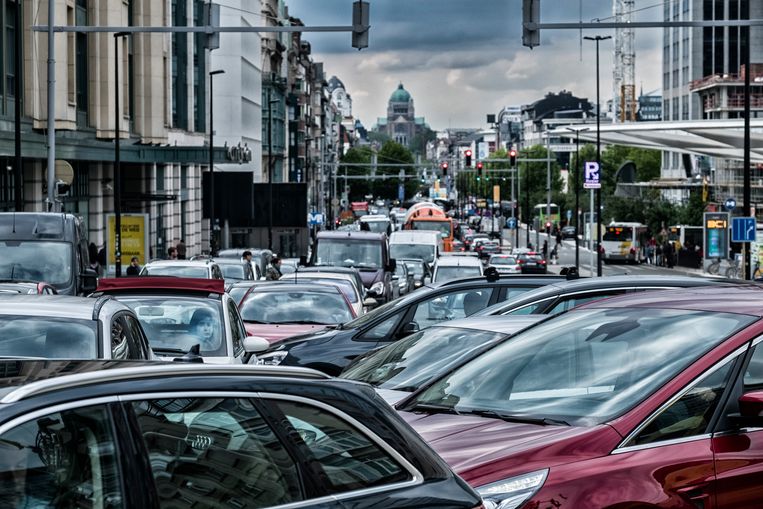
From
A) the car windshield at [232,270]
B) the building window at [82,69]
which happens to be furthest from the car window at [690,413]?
the building window at [82,69]

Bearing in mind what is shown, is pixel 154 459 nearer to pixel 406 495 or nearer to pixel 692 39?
pixel 406 495

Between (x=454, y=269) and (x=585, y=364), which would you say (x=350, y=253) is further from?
(x=585, y=364)

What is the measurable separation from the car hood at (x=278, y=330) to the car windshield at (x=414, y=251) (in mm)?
30218

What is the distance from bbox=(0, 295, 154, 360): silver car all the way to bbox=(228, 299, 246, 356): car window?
3.83 m

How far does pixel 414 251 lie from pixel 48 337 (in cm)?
3981

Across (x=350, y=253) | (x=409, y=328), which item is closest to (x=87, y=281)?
(x=409, y=328)

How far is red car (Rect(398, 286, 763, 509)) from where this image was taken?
5.81 metres

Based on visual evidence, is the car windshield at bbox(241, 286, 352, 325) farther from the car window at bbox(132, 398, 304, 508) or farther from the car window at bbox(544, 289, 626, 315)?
the car window at bbox(132, 398, 304, 508)

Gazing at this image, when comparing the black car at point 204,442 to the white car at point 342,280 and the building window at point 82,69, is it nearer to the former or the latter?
the white car at point 342,280

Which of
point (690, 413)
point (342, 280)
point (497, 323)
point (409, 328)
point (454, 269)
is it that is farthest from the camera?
point (454, 269)

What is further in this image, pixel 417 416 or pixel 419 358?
pixel 419 358

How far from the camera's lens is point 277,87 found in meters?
117

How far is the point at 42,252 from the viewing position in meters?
21.3

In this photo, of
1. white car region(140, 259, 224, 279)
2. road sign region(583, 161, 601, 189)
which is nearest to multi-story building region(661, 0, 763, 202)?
road sign region(583, 161, 601, 189)
